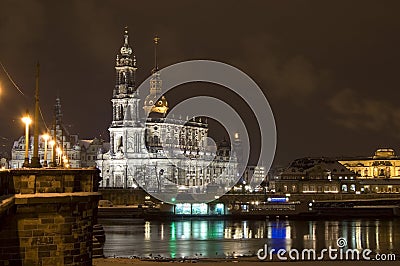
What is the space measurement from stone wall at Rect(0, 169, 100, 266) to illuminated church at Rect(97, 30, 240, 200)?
87.8 metres

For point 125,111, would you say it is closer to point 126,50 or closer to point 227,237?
point 126,50

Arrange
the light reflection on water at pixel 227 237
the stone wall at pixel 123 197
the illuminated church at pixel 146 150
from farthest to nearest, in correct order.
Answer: the illuminated church at pixel 146 150, the stone wall at pixel 123 197, the light reflection on water at pixel 227 237

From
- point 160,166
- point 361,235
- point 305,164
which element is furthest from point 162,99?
point 361,235

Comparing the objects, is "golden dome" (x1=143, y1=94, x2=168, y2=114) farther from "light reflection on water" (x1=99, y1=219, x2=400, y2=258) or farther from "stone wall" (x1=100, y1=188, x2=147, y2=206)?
"light reflection on water" (x1=99, y1=219, x2=400, y2=258)

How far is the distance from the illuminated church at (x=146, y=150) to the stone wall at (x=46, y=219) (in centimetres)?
8781

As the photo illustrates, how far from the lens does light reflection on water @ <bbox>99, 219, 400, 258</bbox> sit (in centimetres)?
4950

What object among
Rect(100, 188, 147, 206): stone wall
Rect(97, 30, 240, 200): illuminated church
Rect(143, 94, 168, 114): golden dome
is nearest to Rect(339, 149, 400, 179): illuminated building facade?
Rect(97, 30, 240, 200): illuminated church

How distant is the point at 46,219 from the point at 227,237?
4183cm

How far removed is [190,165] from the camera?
425ft

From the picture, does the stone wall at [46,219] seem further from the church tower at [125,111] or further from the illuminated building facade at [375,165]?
the illuminated building facade at [375,165]

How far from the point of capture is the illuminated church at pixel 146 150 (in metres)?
119

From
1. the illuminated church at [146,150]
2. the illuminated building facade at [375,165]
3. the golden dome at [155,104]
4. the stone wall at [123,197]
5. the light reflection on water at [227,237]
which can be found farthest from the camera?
the illuminated building facade at [375,165]

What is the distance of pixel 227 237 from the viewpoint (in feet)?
201

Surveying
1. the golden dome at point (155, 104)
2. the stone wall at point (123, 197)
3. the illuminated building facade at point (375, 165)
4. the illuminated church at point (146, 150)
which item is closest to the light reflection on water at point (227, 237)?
the stone wall at point (123, 197)
